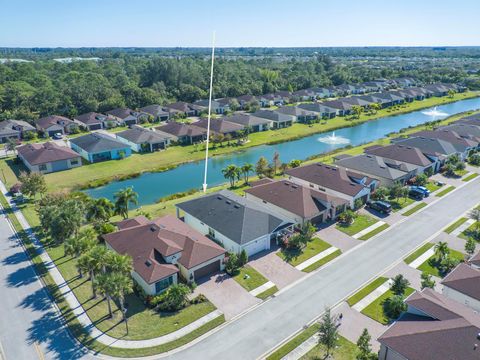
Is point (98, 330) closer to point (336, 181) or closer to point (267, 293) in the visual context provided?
point (267, 293)

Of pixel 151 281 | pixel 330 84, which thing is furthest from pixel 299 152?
pixel 330 84

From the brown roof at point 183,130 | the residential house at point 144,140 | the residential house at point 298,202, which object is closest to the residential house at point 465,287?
the residential house at point 298,202

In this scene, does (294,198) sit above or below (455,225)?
above

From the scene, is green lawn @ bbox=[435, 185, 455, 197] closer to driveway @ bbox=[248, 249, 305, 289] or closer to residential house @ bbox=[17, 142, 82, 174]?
driveway @ bbox=[248, 249, 305, 289]

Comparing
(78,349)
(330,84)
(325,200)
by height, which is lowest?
(78,349)

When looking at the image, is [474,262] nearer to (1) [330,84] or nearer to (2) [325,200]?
(2) [325,200]

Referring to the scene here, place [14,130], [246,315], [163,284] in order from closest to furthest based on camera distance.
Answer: [246,315]
[163,284]
[14,130]

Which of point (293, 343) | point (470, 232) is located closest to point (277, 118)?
point (470, 232)
